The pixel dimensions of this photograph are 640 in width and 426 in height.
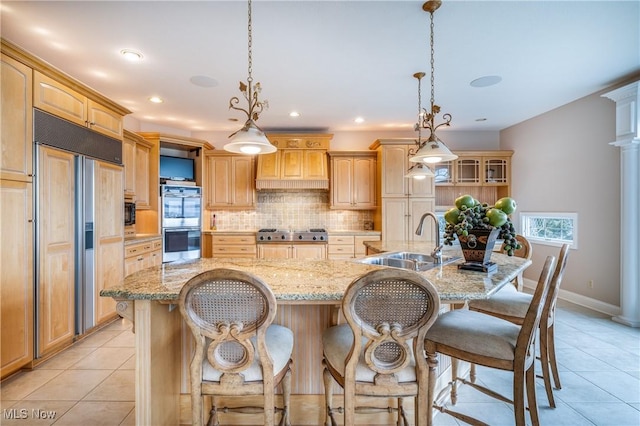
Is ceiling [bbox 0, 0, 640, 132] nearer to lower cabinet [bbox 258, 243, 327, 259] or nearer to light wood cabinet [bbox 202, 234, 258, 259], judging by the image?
light wood cabinet [bbox 202, 234, 258, 259]

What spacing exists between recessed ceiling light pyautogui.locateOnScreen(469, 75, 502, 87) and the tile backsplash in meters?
2.59

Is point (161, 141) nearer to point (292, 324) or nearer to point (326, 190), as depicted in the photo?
point (326, 190)

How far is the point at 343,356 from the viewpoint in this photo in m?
1.24

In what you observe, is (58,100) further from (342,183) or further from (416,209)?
(416,209)

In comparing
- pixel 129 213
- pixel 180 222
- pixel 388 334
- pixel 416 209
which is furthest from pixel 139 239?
pixel 416 209

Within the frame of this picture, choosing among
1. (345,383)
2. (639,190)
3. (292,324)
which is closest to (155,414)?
(292,324)

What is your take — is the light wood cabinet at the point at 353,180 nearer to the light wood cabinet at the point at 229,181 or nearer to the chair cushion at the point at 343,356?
the light wood cabinet at the point at 229,181

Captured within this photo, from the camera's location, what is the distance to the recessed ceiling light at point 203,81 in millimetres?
3098

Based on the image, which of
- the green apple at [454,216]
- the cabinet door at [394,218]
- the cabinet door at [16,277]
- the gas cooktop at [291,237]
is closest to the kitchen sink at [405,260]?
the green apple at [454,216]

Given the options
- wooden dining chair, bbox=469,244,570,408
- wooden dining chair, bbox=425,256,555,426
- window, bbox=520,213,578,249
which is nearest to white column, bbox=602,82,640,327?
window, bbox=520,213,578,249

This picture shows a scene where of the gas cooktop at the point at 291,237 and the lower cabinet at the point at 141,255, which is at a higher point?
the gas cooktop at the point at 291,237

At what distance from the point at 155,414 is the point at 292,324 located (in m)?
0.76

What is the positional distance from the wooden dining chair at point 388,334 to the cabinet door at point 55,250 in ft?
8.46

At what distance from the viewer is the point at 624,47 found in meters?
2.55
